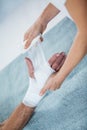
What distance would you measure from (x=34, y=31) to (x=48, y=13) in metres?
0.10

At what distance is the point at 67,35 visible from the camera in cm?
102

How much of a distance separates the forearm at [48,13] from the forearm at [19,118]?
1.28 feet

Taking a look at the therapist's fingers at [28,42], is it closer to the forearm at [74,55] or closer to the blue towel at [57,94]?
the blue towel at [57,94]

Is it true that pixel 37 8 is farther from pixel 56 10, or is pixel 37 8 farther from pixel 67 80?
pixel 67 80

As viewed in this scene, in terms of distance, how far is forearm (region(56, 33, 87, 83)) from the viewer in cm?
95

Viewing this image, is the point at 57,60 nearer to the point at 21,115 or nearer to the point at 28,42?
the point at 28,42

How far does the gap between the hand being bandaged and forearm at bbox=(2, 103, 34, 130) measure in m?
0.04

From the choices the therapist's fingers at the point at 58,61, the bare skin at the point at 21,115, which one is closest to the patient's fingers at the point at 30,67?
the bare skin at the point at 21,115

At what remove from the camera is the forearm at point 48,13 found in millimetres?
1035

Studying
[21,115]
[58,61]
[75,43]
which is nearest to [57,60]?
[58,61]

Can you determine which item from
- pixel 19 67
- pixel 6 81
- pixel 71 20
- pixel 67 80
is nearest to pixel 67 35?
pixel 71 20

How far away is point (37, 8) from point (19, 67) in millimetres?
283

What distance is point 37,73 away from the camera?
42.0 inches

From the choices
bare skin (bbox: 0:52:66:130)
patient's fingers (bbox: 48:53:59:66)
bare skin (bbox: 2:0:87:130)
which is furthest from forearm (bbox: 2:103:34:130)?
patient's fingers (bbox: 48:53:59:66)
